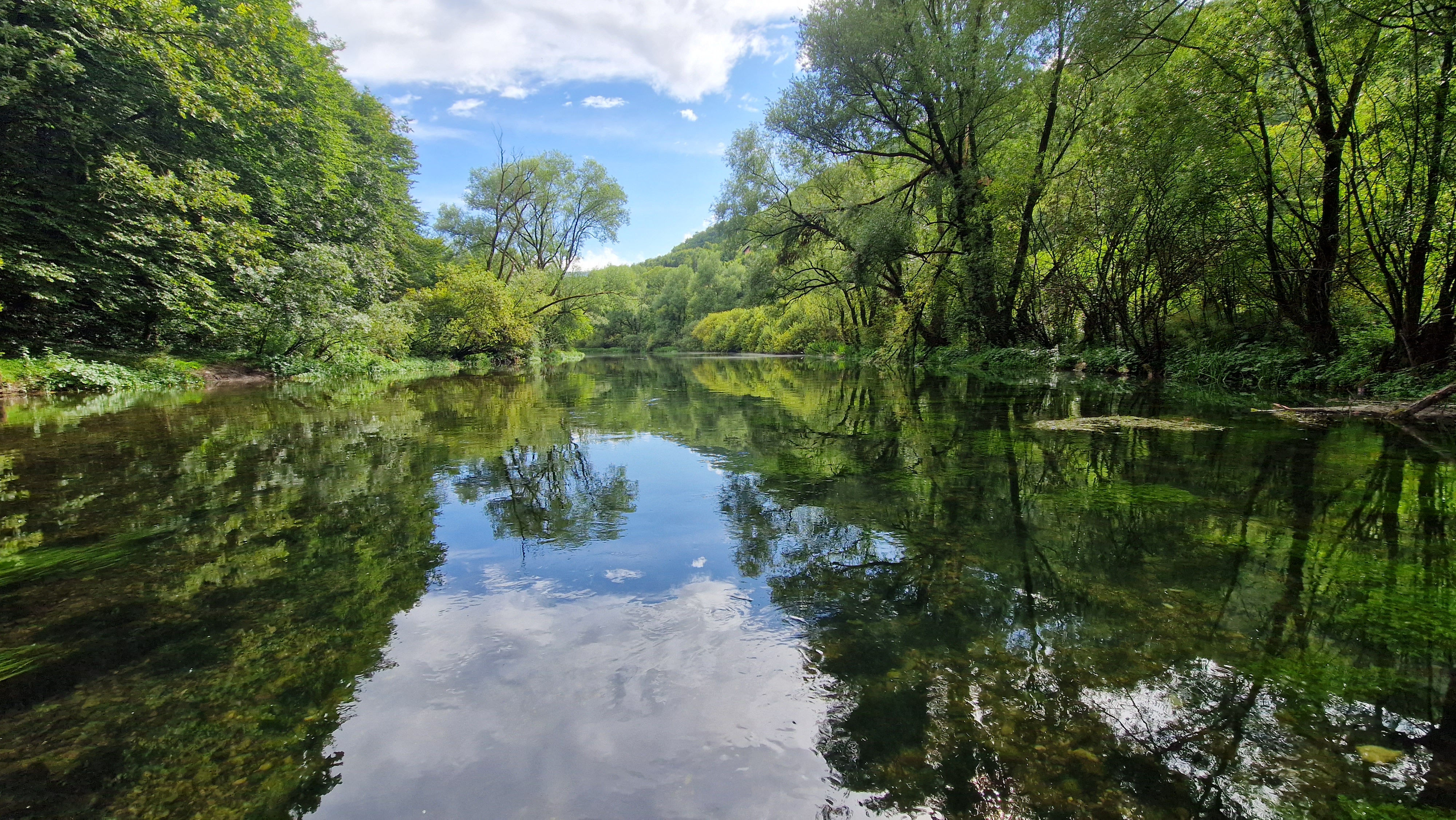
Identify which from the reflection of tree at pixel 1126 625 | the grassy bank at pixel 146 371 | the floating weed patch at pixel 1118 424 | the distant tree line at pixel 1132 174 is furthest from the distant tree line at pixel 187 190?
the floating weed patch at pixel 1118 424

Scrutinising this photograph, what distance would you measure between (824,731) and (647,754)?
0.56 m

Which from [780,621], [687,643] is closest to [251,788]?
[687,643]

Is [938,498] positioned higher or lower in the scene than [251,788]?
higher

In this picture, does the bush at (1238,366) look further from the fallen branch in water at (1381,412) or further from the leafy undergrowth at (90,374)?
the leafy undergrowth at (90,374)

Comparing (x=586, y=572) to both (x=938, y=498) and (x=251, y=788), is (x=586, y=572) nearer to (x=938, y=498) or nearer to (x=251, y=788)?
(x=251, y=788)

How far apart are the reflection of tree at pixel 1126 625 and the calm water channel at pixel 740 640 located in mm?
15

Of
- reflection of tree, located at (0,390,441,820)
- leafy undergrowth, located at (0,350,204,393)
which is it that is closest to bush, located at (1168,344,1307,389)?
reflection of tree, located at (0,390,441,820)

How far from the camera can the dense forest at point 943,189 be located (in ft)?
26.1

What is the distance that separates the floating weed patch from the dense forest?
3805 mm

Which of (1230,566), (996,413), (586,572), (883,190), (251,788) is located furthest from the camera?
(883,190)

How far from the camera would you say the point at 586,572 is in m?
3.09

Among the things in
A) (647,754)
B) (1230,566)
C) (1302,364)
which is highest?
(1302,364)

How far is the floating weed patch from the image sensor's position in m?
6.46

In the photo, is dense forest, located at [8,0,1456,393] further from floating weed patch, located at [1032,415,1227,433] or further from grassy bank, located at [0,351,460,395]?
floating weed patch, located at [1032,415,1227,433]
